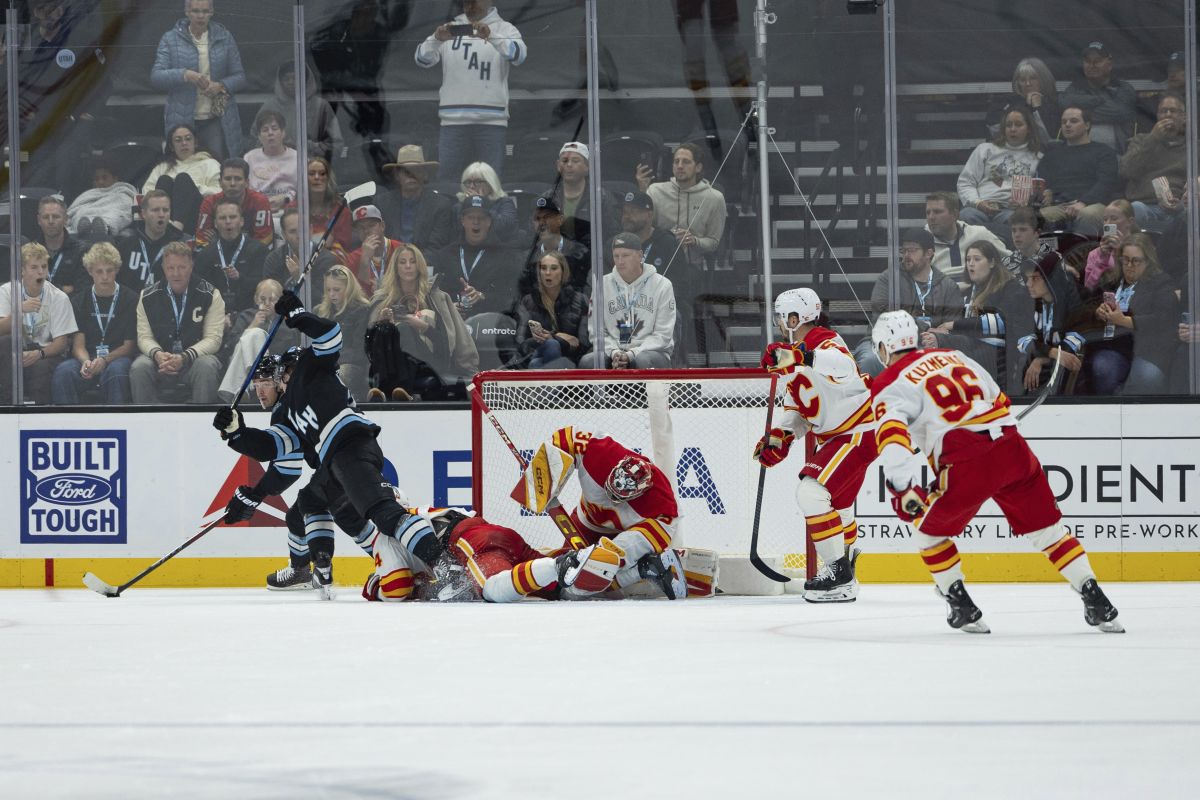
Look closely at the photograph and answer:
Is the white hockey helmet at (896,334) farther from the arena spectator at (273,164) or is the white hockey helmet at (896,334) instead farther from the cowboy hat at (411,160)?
the arena spectator at (273,164)

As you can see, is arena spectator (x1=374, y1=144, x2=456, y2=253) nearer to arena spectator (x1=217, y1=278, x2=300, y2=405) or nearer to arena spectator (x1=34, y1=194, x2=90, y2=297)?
arena spectator (x1=217, y1=278, x2=300, y2=405)

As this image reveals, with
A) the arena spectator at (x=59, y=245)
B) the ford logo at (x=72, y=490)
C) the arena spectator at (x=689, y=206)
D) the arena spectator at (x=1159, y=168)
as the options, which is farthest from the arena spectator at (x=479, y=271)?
the arena spectator at (x=1159, y=168)

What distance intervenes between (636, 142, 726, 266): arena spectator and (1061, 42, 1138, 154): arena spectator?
1894mm

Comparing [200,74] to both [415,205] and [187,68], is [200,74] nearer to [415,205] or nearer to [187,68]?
[187,68]

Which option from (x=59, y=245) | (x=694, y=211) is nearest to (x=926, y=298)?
(x=694, y=211)

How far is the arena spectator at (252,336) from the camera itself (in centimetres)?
820

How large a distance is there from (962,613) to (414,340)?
4.09 meters

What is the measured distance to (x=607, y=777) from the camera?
2451 millimetres

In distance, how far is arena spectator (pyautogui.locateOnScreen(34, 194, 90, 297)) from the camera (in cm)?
835

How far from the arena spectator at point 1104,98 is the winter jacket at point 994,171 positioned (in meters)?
0.37

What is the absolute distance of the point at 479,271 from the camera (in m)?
8.37

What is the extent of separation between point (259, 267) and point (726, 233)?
2.39 m

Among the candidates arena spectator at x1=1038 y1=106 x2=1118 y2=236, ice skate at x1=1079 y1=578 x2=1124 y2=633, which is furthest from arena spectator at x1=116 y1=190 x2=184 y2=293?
ice skate at x1=1079 y1=578 x2=1124 y2=633

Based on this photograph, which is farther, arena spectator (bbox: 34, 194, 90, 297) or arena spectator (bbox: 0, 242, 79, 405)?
arena spectator (bbox: 34, 194, 90, 297)
